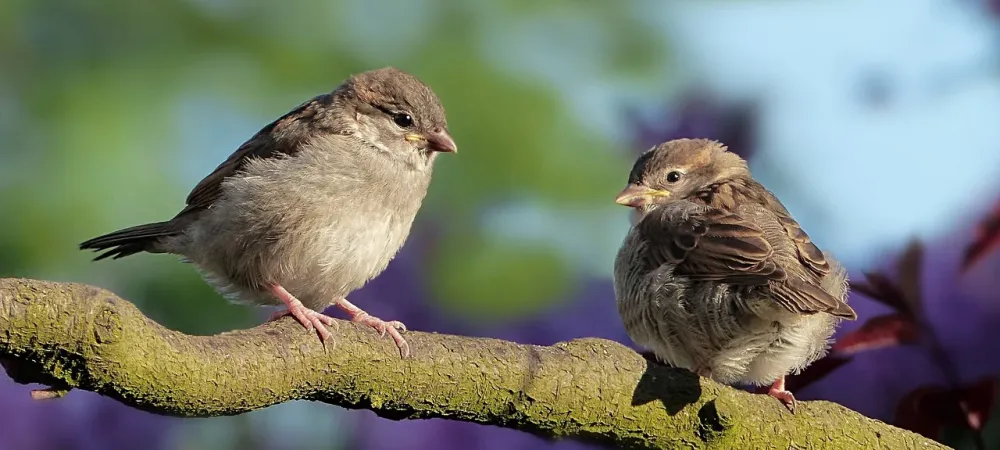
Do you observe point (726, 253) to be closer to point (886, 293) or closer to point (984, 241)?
point (886, 293)

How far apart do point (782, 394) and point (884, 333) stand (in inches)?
15.6

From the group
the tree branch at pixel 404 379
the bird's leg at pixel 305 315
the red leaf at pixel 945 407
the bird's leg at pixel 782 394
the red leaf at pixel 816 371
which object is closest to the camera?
the tree branch at pixel 404 379

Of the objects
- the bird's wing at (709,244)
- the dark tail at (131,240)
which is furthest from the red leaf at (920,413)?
the dark tail at (131,240)

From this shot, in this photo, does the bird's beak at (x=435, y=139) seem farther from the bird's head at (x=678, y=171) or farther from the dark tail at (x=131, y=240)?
the dark tail at (x=131, y=240)

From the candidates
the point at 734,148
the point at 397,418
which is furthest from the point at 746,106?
the point at 397,418

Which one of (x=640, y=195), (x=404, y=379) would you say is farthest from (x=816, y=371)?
(x=640, y=195)

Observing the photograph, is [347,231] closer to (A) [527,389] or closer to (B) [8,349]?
(A) [527,389]

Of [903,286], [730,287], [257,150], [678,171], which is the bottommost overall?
[903,286]

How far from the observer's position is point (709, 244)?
10.4ft

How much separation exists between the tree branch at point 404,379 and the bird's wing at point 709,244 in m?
0.43

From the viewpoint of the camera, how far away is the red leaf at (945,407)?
2430mm

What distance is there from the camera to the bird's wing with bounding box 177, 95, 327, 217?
3.58 m

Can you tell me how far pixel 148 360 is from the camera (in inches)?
74.6

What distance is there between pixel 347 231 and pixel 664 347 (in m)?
0.99
